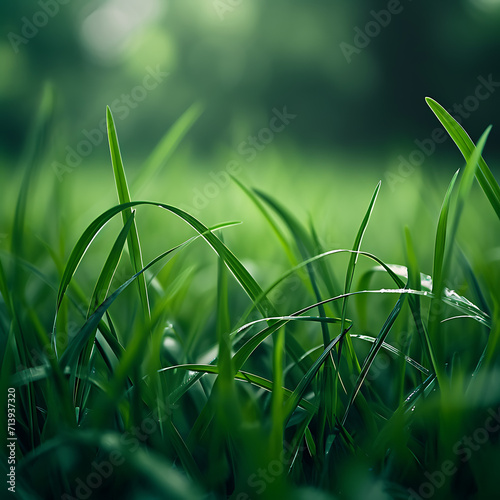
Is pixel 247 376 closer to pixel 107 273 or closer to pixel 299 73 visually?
pixel 107 273

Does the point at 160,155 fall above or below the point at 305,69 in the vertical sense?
below

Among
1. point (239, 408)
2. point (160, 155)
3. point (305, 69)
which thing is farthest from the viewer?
point (305, 69)

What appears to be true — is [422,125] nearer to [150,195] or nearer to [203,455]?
[150,195]

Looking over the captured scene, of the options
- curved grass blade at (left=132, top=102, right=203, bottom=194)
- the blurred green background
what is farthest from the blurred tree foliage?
curved grass blade at (left=132, top=102, right=203, bottom=194)

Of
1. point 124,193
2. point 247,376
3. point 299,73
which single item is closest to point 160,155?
point 124,193

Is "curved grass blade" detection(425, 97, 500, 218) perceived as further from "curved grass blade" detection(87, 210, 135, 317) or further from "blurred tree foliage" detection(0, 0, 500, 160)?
"blurred tree foliage" detection(0, 0, 500, 160)

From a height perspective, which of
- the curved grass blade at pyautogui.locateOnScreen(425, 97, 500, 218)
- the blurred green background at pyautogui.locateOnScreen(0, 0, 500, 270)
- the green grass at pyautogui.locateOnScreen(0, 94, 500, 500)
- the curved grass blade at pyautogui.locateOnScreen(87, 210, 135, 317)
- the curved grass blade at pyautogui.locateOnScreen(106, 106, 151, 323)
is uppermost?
the blurred green background at pyautogui.locateOnScreen(0, 0, 500, 270)

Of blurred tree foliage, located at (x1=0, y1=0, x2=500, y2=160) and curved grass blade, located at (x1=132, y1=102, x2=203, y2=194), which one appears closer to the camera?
curved grass blade, located at (x1=132, y1=102, x2=203, y2=194)

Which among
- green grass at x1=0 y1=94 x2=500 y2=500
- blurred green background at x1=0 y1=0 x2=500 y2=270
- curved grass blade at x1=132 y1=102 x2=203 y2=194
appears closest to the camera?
green grass at x1=0 y1=94 x2=500 y2=500

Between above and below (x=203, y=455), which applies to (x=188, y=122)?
above

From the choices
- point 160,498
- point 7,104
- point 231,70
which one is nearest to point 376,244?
point 160,498

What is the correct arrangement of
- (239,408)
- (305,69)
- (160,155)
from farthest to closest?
(305,69), (160,155), (239,408)
